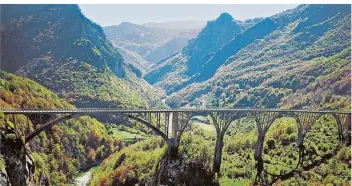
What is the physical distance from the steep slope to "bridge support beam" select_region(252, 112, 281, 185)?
3200 centimetres

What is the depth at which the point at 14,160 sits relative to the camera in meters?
44.6

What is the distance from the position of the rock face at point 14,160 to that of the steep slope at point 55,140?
2.32 feet

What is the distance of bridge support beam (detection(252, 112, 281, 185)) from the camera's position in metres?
56.3

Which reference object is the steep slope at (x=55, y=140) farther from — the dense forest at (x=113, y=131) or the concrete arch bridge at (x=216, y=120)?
the concrete arch bridge at (x=216, y=120)

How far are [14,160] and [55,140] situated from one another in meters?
27.5

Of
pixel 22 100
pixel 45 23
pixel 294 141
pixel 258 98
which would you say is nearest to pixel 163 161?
pixel 294 141

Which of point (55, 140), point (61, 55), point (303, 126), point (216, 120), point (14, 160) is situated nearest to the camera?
point (14, 160)

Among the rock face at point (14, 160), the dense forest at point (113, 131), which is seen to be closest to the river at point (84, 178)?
the dense forest at point (113, 131)

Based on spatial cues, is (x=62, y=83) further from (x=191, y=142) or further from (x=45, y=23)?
(x=191, y=142)

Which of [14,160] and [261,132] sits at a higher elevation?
[261,132]

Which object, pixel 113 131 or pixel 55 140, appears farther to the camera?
pixel 113 131

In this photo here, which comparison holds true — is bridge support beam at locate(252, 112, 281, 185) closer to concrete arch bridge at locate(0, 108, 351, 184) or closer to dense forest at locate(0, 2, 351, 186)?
concrete arch bridge at locate(0, 108, 351, 184)

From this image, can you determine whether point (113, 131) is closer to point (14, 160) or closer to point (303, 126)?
point (303, 126)

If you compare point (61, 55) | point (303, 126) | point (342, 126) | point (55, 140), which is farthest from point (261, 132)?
point (61, 55)
